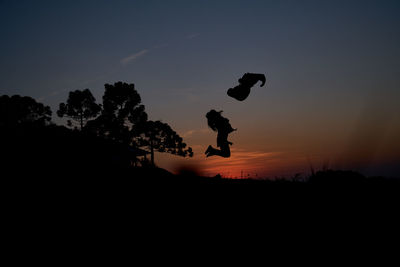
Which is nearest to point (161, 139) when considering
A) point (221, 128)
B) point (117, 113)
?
point (117, 113)

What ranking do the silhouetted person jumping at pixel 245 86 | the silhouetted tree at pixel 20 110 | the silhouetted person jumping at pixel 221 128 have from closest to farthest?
the silhouetted person jumping at pixel 245 86, the silhouetted person jumping at pixel 221 128, the silhouetted tree at pixel 20 110

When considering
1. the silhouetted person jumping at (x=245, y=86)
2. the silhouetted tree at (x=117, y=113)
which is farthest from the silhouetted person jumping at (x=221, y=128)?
the silhouetted tree at (x=117, y=113)

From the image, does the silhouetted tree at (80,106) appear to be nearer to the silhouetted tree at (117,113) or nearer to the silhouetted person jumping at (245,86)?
the silhouetted tree at (117,113)

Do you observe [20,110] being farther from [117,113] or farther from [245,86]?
[245,86]

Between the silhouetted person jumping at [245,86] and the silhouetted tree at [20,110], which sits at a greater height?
the silhouetted tree at [20,110]

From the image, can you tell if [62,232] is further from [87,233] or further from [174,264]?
[174,264]

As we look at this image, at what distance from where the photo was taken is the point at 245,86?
6.08 meters

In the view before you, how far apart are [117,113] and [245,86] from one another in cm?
2465

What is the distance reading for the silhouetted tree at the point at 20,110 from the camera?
26.3 meters

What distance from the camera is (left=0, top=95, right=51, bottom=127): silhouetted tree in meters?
26.3

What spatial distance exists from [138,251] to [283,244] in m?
1.54

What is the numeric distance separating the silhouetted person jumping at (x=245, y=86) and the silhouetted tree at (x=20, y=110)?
85.5ft

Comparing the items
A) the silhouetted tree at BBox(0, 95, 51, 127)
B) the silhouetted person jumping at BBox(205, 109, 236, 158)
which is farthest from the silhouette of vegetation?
the silhouetted person jumping at BBox(205, 109, 236, 158)

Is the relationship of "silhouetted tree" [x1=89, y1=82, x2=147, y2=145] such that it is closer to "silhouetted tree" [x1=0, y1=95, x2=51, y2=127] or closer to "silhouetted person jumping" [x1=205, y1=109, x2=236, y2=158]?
"silhouetted tree" [x1=0, y1=95, x2=51, y2=127]
